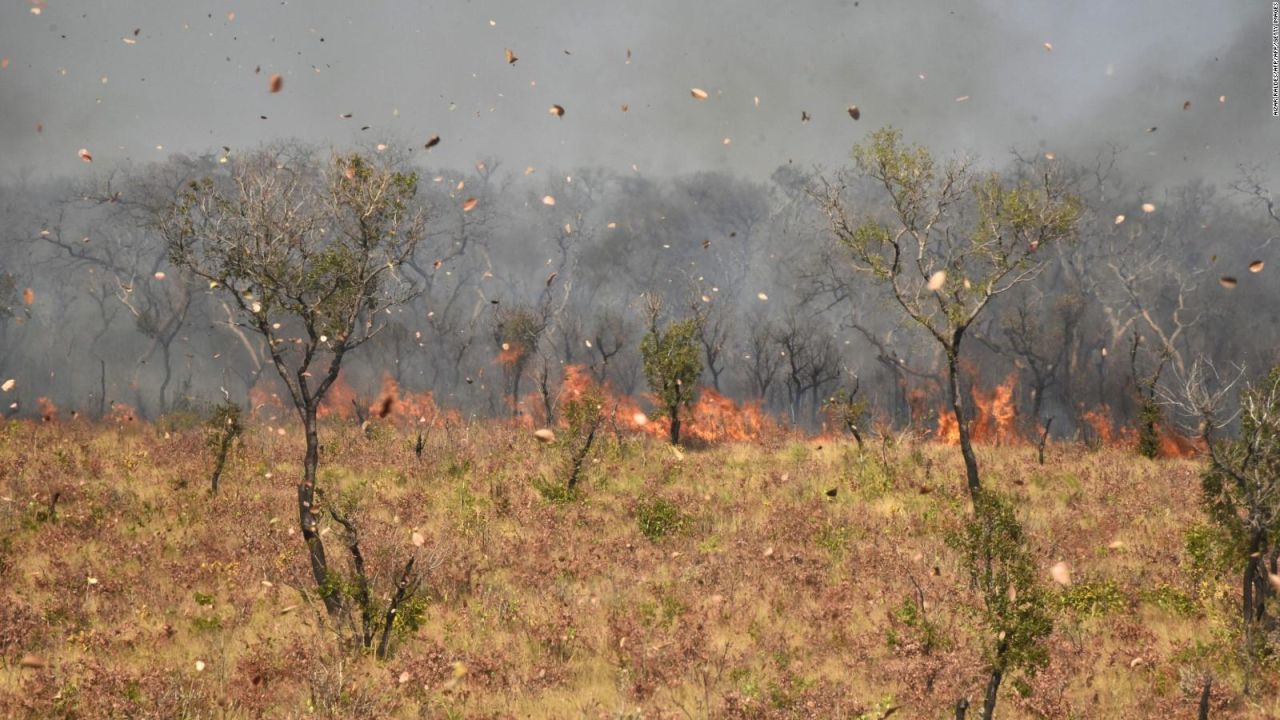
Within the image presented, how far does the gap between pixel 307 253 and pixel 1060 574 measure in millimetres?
14198

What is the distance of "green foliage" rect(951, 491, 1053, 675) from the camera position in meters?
9.04

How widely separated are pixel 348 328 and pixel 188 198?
3.30m

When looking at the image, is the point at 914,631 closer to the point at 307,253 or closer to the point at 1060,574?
the point at 1060,574

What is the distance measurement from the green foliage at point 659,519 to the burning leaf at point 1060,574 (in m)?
7.36

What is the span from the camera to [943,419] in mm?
44562

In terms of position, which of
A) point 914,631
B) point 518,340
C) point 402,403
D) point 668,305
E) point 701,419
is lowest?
point 914,631

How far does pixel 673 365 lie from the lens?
102 feet

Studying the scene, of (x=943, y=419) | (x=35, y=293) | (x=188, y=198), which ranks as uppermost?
(x=35, y=293)

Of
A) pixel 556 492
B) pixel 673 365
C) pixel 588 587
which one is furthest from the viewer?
pixel 673 365

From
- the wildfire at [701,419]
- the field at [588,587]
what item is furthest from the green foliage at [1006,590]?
the wildfire at [701,419]

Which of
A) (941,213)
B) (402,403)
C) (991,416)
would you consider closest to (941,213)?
(941,213)

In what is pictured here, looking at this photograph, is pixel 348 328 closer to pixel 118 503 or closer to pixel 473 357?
pixel 118 503

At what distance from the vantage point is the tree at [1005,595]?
9.04 m

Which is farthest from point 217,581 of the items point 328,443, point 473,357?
point 473,357
